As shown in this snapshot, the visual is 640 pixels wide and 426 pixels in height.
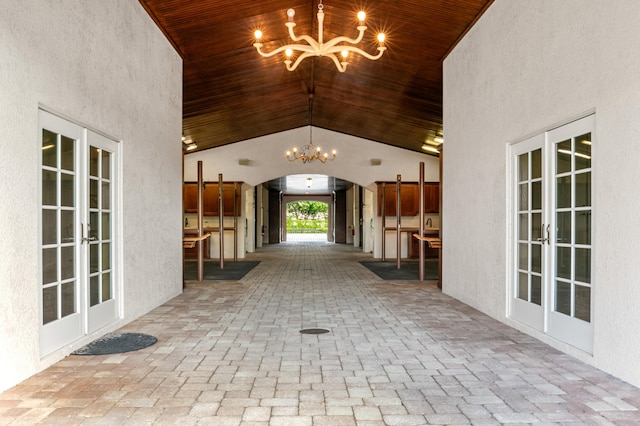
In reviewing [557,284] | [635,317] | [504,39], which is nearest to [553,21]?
[504,39]

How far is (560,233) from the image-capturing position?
13.5ft

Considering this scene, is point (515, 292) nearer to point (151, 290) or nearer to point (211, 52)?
point (151, 290)

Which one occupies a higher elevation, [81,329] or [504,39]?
[504,39]

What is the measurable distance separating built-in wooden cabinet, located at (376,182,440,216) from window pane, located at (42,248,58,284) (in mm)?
9920

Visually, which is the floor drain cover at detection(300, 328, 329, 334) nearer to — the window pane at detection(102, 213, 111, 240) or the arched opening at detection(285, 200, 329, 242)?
the window pane at detection(102, 213, 111, 240)

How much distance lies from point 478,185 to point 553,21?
2.16 metres

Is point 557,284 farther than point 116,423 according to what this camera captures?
Yes

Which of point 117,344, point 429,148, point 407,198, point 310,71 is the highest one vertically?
point 310,71

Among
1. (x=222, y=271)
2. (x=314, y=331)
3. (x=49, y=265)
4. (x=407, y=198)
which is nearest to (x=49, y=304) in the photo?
(x=49, y=265)

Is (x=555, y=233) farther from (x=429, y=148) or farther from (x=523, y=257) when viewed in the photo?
(x=429, y=148)

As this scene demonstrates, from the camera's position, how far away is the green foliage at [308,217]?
114ft

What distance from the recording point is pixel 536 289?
14.7 ft

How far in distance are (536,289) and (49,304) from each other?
394 centimetres

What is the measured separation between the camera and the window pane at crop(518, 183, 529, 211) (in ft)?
15.4
